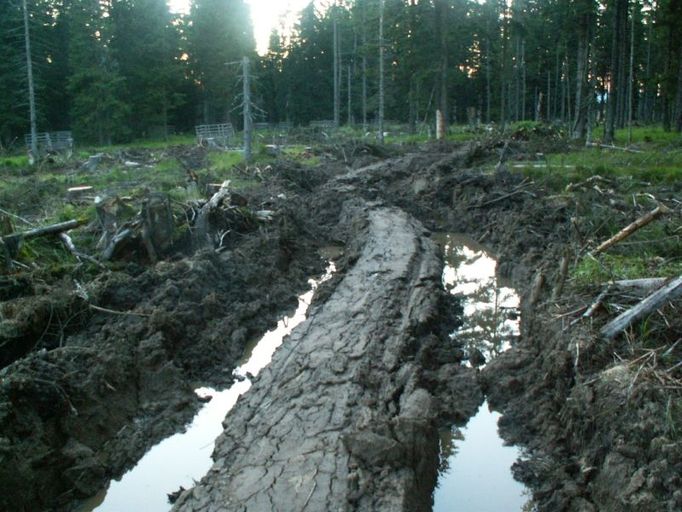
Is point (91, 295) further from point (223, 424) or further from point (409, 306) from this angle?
point (409, 306)

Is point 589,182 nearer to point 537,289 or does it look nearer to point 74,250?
point 537,289

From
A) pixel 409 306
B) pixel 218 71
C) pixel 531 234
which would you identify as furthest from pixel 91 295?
pixel 218 71

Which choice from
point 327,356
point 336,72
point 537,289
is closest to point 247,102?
point 537,289

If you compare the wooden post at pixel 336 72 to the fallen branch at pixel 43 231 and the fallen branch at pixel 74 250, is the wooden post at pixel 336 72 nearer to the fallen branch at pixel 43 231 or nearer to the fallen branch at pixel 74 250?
the fallen branch at pixel 43 231

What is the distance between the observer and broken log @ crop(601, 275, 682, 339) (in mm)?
5711

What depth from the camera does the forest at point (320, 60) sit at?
32781 mm

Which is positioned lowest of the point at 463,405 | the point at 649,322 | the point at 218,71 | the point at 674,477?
the point at 463,405

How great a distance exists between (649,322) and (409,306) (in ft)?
11.1

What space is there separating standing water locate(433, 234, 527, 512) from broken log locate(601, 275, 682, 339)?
4.92 feet

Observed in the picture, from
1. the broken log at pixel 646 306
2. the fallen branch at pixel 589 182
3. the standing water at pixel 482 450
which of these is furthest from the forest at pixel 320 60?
the broken log at pixel 646 306

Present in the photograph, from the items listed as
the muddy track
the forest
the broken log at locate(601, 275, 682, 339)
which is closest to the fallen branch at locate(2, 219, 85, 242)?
the muddy track

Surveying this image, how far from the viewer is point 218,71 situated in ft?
149

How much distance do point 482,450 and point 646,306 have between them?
6.73ft

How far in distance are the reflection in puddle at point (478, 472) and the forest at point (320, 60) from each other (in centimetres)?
2165
